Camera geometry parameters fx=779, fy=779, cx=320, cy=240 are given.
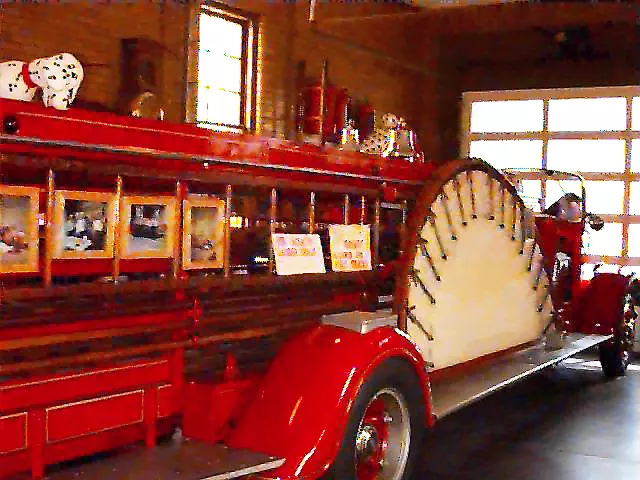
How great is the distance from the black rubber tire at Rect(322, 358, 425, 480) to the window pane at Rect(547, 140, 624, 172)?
25.9 ft

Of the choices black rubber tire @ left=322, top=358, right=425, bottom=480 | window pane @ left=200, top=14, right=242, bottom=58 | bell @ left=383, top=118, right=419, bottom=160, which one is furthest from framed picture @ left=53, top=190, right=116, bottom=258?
window pane @ left=200, top=14, right=242, bottom=58

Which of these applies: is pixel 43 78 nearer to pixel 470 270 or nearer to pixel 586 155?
pixel 470 270

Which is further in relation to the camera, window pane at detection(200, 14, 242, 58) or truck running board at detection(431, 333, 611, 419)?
window pane at detection(200, 14, 242, 58)

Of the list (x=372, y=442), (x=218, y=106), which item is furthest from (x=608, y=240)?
(x=372, y=442)

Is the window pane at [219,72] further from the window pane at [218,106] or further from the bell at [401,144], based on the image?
the bell at [401,144]

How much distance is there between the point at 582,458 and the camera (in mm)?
4148

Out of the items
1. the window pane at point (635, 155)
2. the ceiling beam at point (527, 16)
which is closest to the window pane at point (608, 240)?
the window pane at point (635, 155)

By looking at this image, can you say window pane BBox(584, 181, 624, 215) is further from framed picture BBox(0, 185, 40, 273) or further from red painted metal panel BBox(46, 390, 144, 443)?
framed picture BBox(0, 185, 40, 273)

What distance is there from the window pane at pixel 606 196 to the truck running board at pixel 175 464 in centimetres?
864

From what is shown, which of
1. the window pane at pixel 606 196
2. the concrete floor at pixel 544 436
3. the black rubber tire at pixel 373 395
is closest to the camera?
the black rubber tire at pixel 373 395

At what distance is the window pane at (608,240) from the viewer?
1029cm

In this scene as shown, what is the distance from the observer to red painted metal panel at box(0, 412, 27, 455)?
2135 mm

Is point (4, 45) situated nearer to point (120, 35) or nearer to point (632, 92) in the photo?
point (120, 35)

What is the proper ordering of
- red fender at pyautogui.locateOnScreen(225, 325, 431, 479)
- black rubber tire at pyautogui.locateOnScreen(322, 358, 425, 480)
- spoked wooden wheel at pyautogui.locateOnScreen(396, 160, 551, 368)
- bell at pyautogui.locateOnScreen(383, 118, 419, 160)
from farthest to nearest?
1. bell at pyautogui.locateOnScreen(383, 118, 419, 160)
2. spoked wooden wheel at pyautogui.locateOnScreen(396, 160, 551, 368)
3. black rubber tire at pyautogui.locateOnScreen(322, 358, 425, 480)
4. red fender at pyautogui.locateOnScreen(225, 325, 431, 479)
